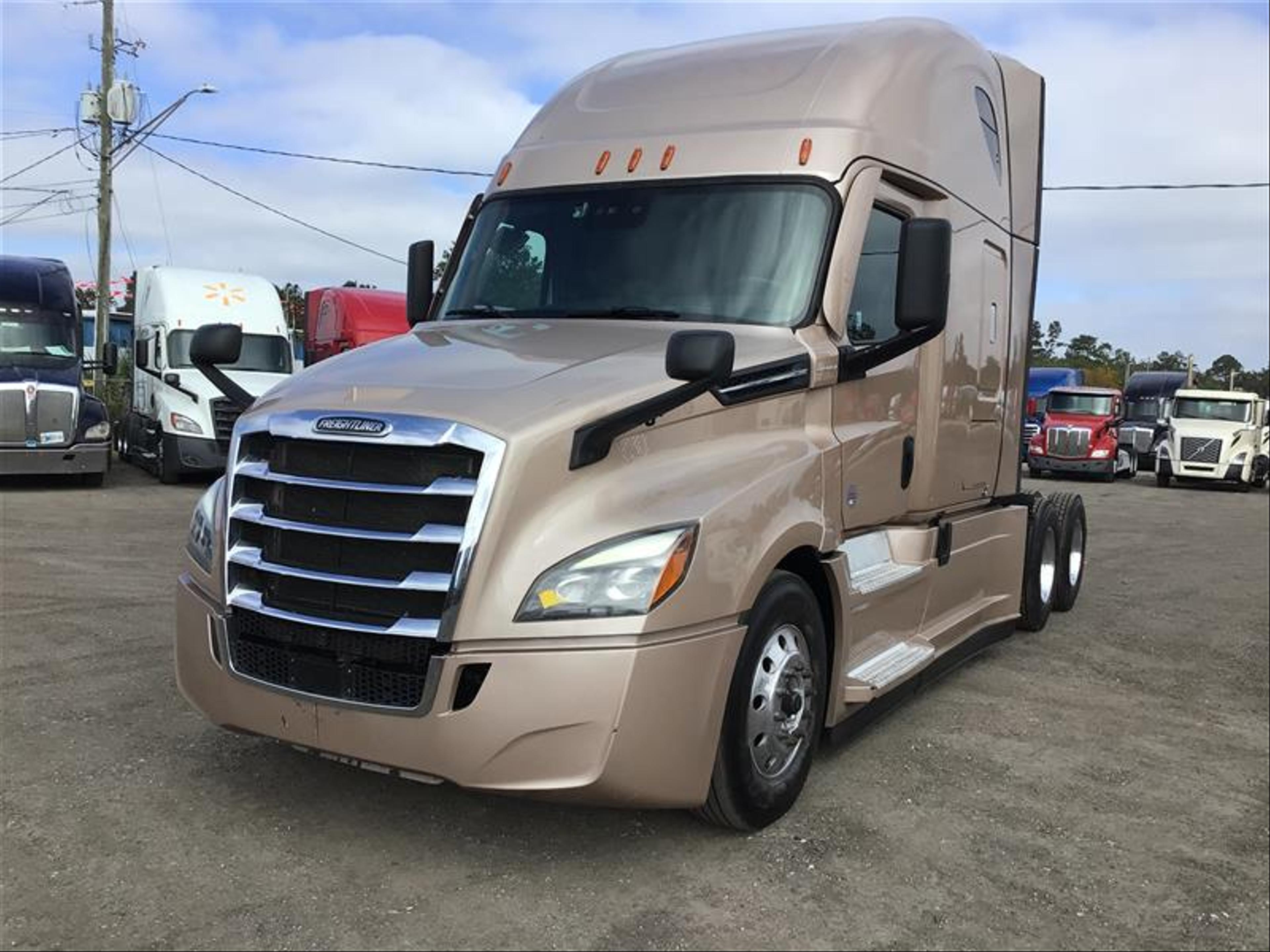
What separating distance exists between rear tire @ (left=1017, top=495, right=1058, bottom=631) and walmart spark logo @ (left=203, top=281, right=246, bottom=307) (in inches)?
526

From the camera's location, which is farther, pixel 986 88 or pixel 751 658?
pixel 986 88

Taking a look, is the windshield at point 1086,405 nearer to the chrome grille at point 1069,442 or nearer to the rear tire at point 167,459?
the chrome grille at point 1069,442

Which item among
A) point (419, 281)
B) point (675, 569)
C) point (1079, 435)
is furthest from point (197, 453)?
point (1079, 435)

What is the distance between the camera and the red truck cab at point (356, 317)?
2062 centimetres

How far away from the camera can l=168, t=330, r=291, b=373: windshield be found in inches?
656

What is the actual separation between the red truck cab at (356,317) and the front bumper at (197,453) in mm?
4482

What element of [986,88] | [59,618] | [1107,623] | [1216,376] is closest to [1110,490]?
[1107,623]

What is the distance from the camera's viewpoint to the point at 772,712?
13.4ft

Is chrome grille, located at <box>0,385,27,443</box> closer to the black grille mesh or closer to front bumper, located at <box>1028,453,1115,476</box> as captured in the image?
the black grille mesh

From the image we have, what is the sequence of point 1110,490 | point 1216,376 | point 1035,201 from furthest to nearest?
point 1216,376 → point 1110,490 → point 1035,201

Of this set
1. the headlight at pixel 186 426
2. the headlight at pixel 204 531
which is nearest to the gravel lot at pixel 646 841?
the headlight at pixel 204 531

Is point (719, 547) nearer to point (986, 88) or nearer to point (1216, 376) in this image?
point (986, 88)

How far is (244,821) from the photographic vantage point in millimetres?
4031

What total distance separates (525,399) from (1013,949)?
89.8 inches
